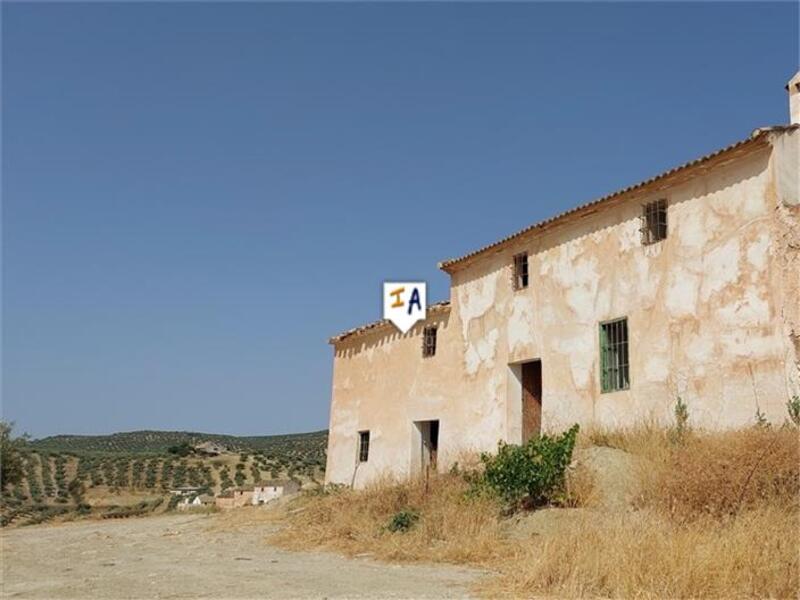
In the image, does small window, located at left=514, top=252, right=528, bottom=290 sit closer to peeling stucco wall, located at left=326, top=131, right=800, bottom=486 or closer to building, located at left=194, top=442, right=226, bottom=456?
peeling stucco wall, located at left=326, top=131, right=800, bottom=486

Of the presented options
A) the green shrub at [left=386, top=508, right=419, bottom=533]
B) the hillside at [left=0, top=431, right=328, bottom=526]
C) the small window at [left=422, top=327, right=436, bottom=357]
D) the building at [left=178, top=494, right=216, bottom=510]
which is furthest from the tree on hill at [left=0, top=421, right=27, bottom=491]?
the green shrub at [left=386, top=508, right=419, bottom=533]

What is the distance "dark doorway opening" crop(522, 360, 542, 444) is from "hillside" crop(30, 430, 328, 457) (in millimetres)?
44179

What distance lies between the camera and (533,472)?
39.2 feet

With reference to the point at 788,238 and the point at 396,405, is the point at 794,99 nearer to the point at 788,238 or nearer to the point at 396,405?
the point at 788,238

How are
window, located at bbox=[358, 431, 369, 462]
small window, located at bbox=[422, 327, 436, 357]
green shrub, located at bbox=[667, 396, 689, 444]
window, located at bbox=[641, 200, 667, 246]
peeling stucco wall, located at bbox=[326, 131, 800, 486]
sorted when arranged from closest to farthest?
1. peeling stucco wall, located at bbox=[326, 131, 800, 486]
2. green shrub, located at bbox=[667, 396, 689, 444]
3. window, located at bbox=[641, 200, 667, 246]
4. small window, located at bbox=[422, 327, 436, 357]
5. window, located at bbox=[358, 431, 369, 462]

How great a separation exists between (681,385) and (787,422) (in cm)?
226

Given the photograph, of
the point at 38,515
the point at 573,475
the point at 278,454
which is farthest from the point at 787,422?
the point at 278,454

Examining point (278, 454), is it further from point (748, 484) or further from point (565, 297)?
point (748, 484)

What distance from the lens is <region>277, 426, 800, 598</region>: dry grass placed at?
6980 mm

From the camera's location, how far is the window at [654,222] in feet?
48.9

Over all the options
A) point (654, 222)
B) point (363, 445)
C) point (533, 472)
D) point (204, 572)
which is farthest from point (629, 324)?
point (363, 445)

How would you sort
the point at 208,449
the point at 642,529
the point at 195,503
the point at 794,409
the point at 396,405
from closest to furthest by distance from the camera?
1. the point at 642,529
2. the point at 794,409
3. the point at 396,405
4. the point at 195,503
5. the point at 208,449

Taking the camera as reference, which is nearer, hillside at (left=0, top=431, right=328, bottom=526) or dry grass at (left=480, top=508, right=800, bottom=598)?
dry grass at (left=480, top=508, right=800, bottom=598)

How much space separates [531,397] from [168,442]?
5860cm
